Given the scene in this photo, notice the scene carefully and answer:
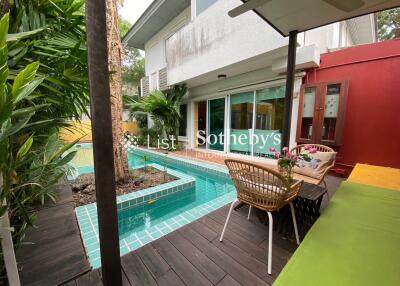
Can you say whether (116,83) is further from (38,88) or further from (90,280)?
(90,280)

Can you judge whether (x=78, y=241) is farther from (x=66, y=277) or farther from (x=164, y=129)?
(x=164, y=129)

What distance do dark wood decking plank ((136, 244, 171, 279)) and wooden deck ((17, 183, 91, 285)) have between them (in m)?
0.40

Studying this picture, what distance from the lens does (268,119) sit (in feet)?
15.7

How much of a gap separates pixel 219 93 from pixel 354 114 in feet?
11.8

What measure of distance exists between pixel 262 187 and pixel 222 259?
0.68 meters

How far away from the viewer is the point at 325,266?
43.5 inches

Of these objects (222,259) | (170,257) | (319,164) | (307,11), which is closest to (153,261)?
(170,257)

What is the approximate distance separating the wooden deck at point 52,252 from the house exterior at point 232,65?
4.17 m

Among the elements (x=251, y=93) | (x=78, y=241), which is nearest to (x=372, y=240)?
(x=78, y=241)

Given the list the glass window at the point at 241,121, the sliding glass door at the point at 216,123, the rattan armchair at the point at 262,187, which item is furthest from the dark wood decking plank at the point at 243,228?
the sliding glass door at the point at 216,123

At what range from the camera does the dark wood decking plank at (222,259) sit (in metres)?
1.31

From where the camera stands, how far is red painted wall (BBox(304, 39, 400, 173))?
A: 3.09 m

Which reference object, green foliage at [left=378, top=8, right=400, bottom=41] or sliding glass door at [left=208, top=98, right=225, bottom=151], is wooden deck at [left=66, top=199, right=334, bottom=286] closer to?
sliding glass door at [left=208, top=98, right=225, bottom=151]

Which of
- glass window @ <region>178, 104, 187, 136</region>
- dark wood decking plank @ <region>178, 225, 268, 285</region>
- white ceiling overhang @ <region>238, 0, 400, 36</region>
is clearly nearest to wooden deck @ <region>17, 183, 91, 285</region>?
dark wood decking plank @ <region>178, 225, 268, 285</region>
